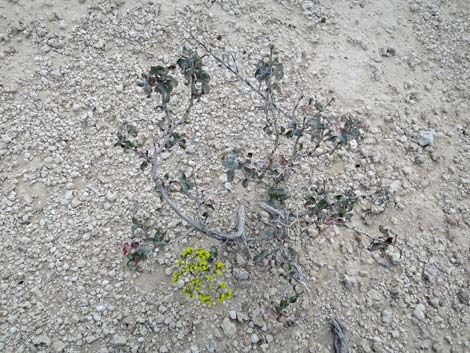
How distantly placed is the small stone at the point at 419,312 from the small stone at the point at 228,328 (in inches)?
41.8

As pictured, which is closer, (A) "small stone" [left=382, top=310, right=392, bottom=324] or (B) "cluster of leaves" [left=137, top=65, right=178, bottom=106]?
(B) "cluster of leaves" [left=137, top=65, right=178, bottom=106]

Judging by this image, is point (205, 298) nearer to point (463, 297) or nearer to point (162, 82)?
point (162, 82)

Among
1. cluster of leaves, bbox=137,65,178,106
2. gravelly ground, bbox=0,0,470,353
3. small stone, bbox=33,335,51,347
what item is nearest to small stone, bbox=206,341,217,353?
gravelly ground, bbox=0,0,470,353

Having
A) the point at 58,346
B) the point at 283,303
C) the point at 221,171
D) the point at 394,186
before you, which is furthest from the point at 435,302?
the point at 58,346

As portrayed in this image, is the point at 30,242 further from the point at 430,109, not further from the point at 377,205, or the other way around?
the point at 430,109

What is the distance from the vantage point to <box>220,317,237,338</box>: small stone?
2.40m

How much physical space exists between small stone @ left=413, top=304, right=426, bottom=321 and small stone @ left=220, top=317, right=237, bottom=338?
1.06 metres

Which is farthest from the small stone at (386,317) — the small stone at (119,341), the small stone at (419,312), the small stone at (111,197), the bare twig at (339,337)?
the small stone at (111,197)

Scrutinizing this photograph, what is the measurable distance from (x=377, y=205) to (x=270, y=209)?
804 millimetres

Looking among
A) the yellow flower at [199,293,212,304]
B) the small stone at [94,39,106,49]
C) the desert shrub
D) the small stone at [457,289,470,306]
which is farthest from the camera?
the small stone at [94,39,106,49]

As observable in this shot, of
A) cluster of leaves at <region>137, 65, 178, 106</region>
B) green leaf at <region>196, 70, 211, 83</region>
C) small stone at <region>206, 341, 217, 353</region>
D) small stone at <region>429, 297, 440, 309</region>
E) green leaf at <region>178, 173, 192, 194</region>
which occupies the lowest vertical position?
small stone at <region>206, 341, 217, 353</region>

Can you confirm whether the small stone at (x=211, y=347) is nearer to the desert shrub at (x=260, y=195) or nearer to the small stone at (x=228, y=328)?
the small stone at (x=228, y=328)

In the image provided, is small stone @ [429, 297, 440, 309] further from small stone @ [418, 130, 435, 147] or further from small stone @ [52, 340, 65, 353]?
small stone @ [52, 340, 65, 353]

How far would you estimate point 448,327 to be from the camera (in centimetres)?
256
